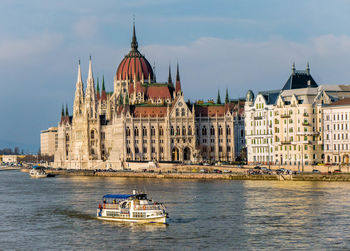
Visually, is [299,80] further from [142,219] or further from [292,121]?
[142,219]

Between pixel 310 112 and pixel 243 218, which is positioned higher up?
pixel 310 112

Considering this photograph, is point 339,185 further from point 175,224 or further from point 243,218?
point 175,224

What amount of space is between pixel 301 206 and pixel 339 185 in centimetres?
2913

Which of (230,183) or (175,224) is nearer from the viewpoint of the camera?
(175,224)

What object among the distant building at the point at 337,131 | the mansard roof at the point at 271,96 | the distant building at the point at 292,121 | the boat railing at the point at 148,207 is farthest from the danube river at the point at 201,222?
the mansard roof at the point at 271,96

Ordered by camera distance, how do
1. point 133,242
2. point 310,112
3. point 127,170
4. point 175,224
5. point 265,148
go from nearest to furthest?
point 133,242 → point 175,224 → point 310,112 → point 265,148 → point 127,170

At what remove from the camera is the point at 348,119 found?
139625mm

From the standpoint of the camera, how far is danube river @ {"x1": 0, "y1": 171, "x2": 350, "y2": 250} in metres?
65.5

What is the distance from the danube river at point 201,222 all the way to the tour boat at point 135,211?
110 centimetres

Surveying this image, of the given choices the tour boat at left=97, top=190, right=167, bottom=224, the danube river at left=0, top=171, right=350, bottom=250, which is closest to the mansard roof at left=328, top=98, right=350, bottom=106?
the danube river at left=0, top=171, right=350, bottom=250

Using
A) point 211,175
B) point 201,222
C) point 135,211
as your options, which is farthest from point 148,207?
point 211,175

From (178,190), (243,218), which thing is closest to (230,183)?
(178,190)

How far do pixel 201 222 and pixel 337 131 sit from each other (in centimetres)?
7020

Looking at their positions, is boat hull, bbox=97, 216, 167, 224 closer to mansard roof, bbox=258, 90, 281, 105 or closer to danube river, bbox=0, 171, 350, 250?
danube river, bbox=0, 171, 350, 250
